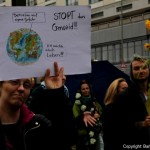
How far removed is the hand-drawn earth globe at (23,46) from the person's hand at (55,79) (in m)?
0.12

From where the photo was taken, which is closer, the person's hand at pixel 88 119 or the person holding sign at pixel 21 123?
the person holding sign at pixel 21 123


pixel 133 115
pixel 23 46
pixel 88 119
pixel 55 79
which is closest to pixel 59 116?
pixel 55 79

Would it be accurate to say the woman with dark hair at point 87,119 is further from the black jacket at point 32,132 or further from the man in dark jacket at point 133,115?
the black jacket at point 32,132

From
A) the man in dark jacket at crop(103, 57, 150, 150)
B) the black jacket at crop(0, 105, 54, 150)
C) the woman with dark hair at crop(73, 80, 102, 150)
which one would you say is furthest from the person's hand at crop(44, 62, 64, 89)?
the woman with dark hair at crop(73, 80, 102, 150)

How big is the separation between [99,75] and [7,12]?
6.53m

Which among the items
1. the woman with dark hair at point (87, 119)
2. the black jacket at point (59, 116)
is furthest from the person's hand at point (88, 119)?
the black jacket at point (59, 116)

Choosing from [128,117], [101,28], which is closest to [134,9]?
[101,28]

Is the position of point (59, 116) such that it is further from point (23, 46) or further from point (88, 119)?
point (88, 119)

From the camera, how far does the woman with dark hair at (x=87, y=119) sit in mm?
7758

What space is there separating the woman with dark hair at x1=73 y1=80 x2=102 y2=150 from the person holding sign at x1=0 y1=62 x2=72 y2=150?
14.7 ft

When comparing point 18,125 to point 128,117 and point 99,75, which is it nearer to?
point 128,117

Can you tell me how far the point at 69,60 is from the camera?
3.44 meters

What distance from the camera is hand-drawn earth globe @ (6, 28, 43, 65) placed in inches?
128

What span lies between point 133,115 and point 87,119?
2.78 metres
